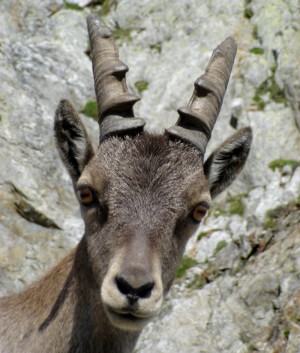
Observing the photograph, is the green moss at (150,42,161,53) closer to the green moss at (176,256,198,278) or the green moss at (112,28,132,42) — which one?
the green moss at (112,28,132,42)

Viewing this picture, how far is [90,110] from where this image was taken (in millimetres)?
15531

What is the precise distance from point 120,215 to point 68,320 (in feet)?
5.01

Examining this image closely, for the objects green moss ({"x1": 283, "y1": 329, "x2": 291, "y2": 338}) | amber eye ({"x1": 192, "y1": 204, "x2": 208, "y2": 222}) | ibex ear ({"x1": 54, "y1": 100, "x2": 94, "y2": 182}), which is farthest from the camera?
green moss ({"x1": 283, "y1": 329, "x2": 291, "y2": 338})

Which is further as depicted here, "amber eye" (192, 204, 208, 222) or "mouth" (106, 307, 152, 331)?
"amber eye" (192, 204, 208, 222)

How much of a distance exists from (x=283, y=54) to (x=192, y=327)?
21.1 feet

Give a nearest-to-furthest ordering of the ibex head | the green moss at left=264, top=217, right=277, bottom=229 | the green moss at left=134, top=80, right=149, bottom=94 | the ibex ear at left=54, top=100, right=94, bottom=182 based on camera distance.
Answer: the ibex head < the ibex ear at left=54, top=100, right=94, bottom=182 < the green moss at left=264, top=217, right=277, bottom=229 < the green moss at left=134, top=80, right=149, bottom=94

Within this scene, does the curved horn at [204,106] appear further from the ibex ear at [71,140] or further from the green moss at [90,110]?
the green moss at [90,110]

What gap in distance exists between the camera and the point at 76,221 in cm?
1400

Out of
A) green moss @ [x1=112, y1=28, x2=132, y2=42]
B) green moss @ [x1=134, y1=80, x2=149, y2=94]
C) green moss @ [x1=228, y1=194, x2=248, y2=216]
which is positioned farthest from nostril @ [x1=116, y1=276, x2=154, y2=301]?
green moss @ [x1=112, y1=28, x2=132, y2=42]

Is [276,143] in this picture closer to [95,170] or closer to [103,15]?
[103,15]

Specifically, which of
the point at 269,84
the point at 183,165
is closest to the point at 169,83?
the point at 269,84

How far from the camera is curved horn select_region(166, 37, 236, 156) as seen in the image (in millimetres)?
9219

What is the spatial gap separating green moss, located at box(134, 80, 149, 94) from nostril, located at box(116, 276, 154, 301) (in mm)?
8906

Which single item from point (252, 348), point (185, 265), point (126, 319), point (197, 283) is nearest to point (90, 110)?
point (185, 265)
